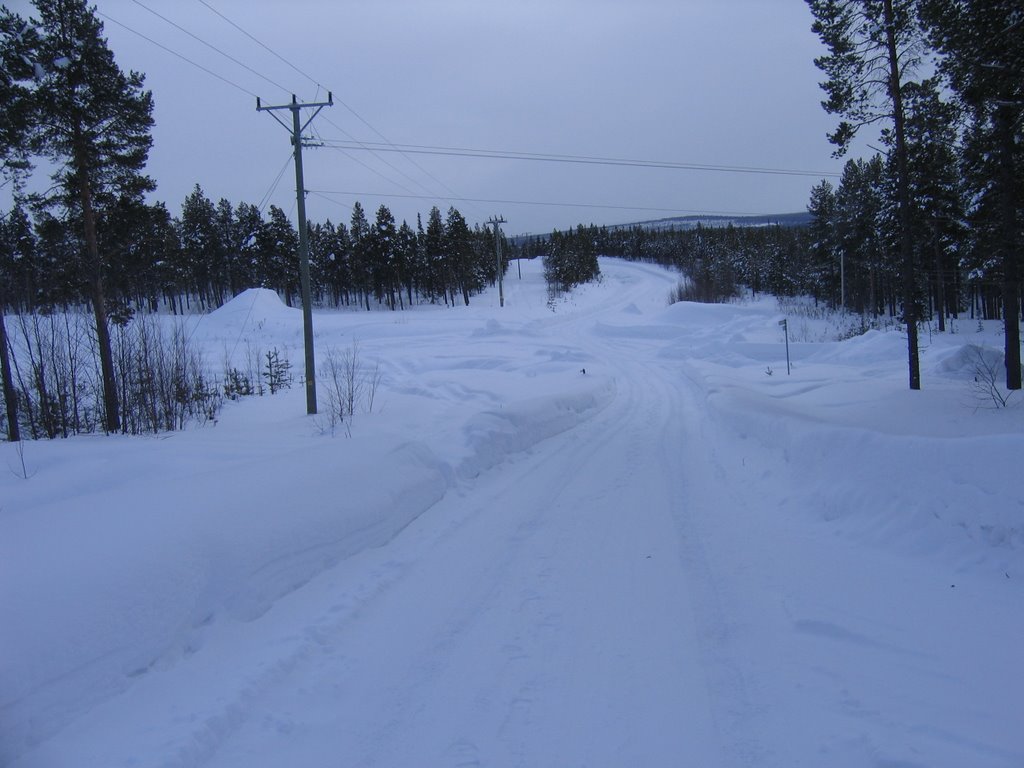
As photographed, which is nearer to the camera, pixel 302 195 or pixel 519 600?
pixel 519 600

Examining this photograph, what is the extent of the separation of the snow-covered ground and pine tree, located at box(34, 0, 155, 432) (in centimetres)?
737

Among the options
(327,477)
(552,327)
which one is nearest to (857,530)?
(327,477)

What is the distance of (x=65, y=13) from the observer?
578 inches

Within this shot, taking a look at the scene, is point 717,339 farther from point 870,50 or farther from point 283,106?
point 283,106

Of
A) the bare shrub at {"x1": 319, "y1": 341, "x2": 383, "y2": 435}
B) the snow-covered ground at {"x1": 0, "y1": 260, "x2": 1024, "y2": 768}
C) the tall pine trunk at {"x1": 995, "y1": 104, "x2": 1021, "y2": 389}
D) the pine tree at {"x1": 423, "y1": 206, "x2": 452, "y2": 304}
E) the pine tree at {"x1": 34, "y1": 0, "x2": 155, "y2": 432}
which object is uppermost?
the pine tree at {"x1": 423, "y1": 206, "x2": 452, "y2": 304}

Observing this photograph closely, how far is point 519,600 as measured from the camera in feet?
16.2

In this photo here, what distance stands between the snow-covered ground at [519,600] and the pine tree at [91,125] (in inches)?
290

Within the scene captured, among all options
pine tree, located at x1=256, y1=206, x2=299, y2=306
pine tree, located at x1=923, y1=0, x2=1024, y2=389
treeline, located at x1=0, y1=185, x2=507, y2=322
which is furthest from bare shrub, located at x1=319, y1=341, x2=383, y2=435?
pine tree, located at x1=256, y1=206, x2=299, y2=306

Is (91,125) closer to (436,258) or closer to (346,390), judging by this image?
(346,390)

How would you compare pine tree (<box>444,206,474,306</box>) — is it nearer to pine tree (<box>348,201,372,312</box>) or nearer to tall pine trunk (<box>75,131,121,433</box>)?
pine tree (<box>348,201,372,312</box>)

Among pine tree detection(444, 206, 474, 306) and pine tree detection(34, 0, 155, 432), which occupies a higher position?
pine tree detection(444, 206, 474, 306)

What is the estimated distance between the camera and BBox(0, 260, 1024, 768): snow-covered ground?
3293mm

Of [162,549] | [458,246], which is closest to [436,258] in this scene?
[458,246]

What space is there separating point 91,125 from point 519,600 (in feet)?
58.4
